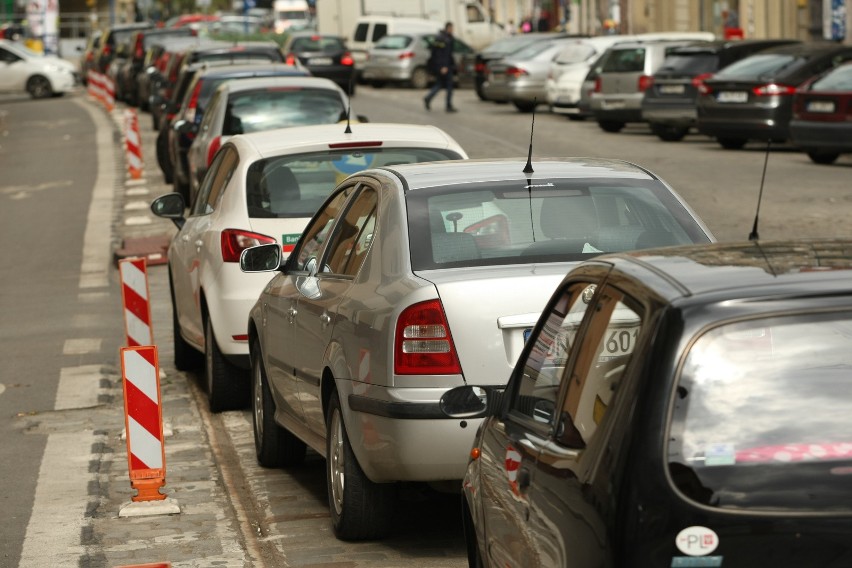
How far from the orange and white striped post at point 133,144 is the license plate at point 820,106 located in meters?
10.0

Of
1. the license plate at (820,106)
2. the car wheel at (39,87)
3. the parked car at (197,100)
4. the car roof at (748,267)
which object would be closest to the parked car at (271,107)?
the parked car at (197,100)

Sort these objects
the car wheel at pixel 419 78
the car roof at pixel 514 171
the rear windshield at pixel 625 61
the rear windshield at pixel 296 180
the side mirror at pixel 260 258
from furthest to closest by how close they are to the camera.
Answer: the car wheel at pixel 419 78 < the rear windshield at pixel 625 61 < the rear windshield at pixel 296 180 < the side mirror at pixel 260 258 < the car roof at pixel 514 171

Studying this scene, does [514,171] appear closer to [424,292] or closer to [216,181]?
[424,292]

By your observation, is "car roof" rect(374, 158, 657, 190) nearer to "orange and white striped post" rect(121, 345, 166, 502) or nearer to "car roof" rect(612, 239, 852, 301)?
"orange and white striped post" rect(121, 345, 166, 502)

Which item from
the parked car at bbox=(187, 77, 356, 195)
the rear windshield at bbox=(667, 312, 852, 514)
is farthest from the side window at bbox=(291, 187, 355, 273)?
the parked car at bbox=(187, 77, 356, 195)

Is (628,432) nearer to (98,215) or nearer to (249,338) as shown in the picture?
(249,338)

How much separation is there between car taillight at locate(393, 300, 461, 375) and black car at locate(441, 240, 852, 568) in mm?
2277

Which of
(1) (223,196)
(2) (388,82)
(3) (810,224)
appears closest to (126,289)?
(1) (223,196)

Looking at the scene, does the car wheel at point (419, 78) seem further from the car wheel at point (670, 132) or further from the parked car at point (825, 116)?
the parked car at point (825, 116)

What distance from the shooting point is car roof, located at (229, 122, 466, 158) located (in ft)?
32.2

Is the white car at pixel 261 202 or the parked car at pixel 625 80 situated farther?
the parked car at pixel 625 80

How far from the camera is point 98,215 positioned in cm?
2302

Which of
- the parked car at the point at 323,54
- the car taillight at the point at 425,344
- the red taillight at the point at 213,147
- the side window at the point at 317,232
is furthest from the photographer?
the parked car at the point at 323,54

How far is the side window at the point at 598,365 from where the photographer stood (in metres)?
3.87
